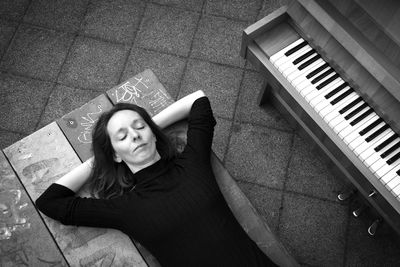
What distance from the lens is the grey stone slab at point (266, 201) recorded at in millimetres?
3021

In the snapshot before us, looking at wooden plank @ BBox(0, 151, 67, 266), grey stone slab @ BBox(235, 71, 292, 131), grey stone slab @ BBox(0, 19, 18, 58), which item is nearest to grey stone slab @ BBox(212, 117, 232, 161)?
grey stone slab @ BBox(235, 71, 292, 131)

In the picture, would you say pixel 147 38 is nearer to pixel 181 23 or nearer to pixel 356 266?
pixel 181 23

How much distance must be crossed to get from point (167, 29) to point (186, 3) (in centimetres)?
32

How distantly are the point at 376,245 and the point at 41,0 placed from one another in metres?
3.53

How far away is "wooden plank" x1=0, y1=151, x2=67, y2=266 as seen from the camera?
2.18 meters

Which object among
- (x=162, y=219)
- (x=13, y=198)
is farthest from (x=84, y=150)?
→ (x=162, y=219)

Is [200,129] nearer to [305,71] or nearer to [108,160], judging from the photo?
[108,160]

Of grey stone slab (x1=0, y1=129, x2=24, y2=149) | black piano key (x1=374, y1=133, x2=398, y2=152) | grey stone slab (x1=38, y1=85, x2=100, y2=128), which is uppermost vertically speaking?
black piano key (x1=374, y1=133, x2=398, y2=152)

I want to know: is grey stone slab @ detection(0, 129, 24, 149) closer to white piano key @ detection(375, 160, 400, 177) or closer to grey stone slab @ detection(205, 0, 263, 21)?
grey stone slab @ detection(205, 0, 263, 21)

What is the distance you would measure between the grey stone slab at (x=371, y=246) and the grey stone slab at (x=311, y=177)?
282 mm

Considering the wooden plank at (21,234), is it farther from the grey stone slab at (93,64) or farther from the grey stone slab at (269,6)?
the grey stone slab at (269,6)

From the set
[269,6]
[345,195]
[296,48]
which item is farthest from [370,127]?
[269,6]

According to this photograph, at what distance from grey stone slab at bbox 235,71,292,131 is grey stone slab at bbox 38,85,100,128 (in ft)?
4.07

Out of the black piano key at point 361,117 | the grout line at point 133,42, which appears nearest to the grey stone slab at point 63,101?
the grout line at point 133,42
